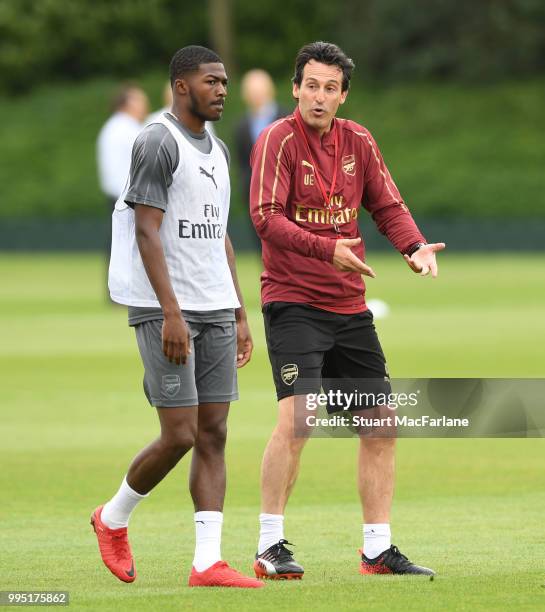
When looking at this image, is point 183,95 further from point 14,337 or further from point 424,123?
point 424,123

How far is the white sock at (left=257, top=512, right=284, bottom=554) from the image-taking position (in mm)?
6785

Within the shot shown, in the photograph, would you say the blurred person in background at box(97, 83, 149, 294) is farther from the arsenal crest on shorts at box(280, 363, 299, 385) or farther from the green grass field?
the arsenal crest on shorts at box(280, 363, 299, 385)

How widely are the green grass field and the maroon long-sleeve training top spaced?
1215 mm

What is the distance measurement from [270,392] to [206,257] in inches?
260

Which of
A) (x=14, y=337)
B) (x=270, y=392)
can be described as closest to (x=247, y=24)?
(x=14, y=337)

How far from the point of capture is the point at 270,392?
1320 cm

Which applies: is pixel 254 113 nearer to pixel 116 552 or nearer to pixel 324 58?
pixel 324 58

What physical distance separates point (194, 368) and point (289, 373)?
49 centimetres

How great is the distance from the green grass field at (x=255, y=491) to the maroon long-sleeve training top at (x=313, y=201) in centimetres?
122

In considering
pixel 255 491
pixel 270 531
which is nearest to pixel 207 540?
pixel 270 531

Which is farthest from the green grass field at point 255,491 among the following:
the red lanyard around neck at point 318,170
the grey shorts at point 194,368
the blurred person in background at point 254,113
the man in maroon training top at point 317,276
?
the blurred person in background at point 254,113

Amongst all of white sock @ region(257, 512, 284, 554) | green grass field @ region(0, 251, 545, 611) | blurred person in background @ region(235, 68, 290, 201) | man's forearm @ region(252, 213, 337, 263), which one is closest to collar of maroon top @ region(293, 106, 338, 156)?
man's forearm @ region(252, 213, 337, 263)

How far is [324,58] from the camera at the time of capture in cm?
697

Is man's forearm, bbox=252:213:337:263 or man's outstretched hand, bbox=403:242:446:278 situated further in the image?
man's outstretched hand, bbox=403:242:446:278
